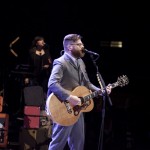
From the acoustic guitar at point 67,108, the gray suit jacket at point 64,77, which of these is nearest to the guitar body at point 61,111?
the acoustic guitar at point 67,108

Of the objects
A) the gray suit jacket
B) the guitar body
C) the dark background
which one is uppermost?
the dark background

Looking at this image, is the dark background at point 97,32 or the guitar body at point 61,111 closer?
the guitar body at point 61,111

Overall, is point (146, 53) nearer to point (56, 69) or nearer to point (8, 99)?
point (8, 99)

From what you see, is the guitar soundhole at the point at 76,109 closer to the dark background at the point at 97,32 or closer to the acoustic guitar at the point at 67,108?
the acoustic guitar at the point at 67,108

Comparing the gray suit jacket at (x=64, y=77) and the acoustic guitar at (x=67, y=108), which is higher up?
the gray suit jacket at (x=64, y=77)

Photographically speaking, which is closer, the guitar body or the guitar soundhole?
the guitar body

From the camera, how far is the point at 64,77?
5332 millimetres

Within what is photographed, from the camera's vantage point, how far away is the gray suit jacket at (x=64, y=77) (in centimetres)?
512

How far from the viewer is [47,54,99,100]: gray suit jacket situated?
5116 millimetres

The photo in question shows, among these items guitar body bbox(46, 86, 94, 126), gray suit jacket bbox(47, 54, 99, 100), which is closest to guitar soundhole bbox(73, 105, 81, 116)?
guitar body bbox(46, 86, 94, 126)

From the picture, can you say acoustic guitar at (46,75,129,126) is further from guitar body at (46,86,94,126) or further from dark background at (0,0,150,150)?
dark background at (0,0,150,150)

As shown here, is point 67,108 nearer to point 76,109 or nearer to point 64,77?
point 76,109

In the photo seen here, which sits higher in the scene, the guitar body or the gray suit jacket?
the gray suit jacket

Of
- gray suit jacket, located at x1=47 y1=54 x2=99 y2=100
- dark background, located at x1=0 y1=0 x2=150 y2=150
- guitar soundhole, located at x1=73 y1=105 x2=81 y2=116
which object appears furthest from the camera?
dark background, located at x1=0 y1=0 x2=150 y2=150
